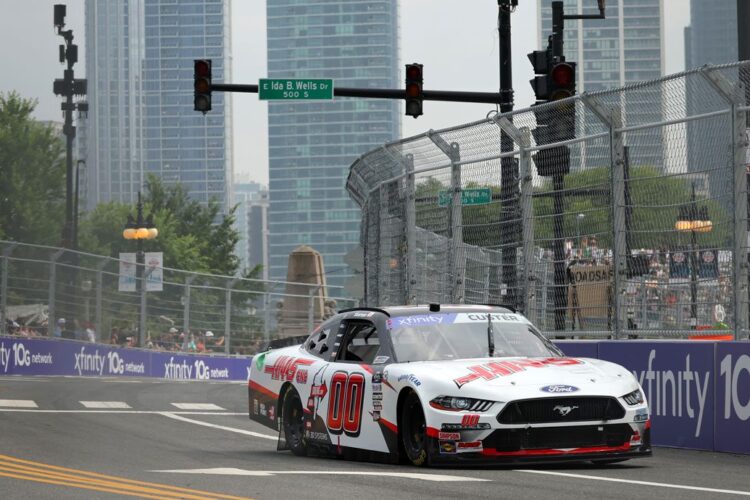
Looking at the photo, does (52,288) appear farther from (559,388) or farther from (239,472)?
(559,388)

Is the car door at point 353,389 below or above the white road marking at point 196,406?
above

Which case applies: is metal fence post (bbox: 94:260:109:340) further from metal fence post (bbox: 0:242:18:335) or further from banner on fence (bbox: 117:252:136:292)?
metal fence post (bbox: 0:242:18:335)

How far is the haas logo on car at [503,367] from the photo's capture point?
36.8ft

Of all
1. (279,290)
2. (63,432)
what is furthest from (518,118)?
(279,290)

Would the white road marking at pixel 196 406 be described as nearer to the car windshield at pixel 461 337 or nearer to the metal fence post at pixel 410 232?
the metal fence post at pixel 410 232

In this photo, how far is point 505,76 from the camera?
2367 cm

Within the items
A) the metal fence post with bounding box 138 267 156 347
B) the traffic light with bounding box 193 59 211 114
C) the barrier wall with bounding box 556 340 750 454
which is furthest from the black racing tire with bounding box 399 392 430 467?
the metal fence post with bounding box 138 267 156 347

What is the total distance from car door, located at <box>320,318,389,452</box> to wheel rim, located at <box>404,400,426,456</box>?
288mm

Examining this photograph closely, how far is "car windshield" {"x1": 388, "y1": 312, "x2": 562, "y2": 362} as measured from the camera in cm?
1219

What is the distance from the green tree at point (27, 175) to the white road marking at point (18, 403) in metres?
59.2

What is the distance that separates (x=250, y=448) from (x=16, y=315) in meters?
16.9

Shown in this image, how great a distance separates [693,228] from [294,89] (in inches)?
668

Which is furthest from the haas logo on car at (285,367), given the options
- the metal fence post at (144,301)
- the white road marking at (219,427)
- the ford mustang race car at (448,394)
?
the metal fence post at (144,301)

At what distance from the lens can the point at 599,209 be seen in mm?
14852
